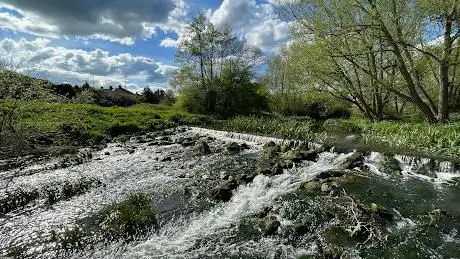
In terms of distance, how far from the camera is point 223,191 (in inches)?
543

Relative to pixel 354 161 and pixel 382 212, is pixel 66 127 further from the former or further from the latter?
pixel 382 212

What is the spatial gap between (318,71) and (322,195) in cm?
1938

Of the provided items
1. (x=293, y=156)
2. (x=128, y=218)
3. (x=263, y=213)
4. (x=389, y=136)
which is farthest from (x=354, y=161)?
(x=128, y=218)

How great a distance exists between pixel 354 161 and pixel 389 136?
7.03m

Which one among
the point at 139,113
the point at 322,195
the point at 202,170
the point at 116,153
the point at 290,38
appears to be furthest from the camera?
the point at 139,113

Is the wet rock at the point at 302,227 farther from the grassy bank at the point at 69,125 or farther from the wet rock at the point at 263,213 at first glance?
the grassy bank at the point at 69,125

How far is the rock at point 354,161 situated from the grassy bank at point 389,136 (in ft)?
6.04

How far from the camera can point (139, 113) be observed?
44.3 metres

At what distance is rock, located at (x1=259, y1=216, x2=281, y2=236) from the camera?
10.2 meters

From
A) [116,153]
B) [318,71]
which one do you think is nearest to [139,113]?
[116,153]

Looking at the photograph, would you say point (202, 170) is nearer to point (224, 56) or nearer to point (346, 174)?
point (346, 174)

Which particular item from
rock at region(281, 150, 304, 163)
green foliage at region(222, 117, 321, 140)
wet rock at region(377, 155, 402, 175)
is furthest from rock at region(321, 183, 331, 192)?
green foliage at region(222, 117, 321, 140)

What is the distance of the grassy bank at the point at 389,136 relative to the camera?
1862cm

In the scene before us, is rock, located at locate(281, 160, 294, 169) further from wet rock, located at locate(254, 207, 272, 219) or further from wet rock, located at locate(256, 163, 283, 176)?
wet rock, located at locate(254, 207, 272, 219)
